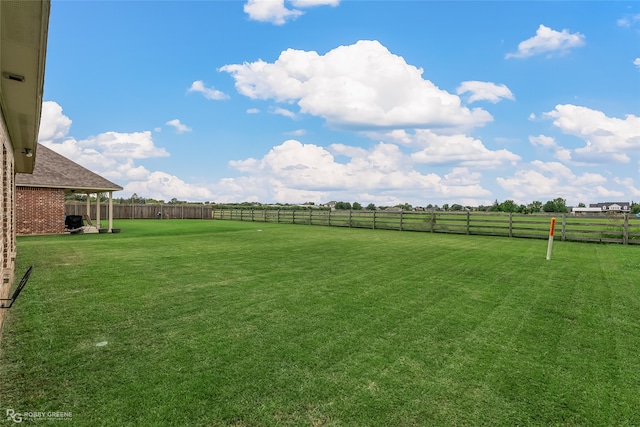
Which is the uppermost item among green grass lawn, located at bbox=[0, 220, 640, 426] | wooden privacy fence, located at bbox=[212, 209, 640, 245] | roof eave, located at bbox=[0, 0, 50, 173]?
roof eave, located at bbox=[0, 0, 50, 173]

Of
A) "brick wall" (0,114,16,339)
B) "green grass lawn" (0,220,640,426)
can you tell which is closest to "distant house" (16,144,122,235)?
"green grass lawn" (0,220,640,426)

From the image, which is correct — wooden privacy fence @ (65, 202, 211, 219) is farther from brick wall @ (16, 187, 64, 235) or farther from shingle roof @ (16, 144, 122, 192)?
brick wall @ (16, 187, 64, 235)

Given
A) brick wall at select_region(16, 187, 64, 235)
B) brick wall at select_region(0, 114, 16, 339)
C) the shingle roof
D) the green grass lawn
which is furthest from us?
the shingle roof

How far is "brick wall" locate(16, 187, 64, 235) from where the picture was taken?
46.2 feet

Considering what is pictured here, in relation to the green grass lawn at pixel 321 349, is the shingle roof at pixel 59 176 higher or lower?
higher

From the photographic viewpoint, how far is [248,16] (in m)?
14.4

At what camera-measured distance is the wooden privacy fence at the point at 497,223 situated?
13.1 m

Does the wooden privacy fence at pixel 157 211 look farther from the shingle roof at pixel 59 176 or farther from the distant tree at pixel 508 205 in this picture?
the distant tree at pixel 508 205

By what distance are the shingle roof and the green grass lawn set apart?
10955mm

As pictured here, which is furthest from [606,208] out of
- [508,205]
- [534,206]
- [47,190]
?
[47,190]

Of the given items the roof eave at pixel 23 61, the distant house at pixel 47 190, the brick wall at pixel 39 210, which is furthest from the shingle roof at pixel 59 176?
the roof eave at pixel 23 61

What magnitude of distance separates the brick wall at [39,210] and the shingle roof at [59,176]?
45 centimetres

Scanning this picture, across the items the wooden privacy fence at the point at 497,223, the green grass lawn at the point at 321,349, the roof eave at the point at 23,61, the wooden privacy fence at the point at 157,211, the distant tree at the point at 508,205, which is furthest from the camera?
the wooden privacy fence at the point at 157,211

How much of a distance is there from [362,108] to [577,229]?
36.5 ft
